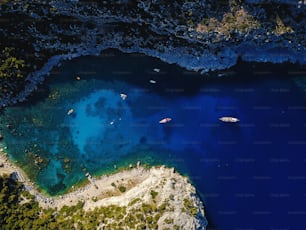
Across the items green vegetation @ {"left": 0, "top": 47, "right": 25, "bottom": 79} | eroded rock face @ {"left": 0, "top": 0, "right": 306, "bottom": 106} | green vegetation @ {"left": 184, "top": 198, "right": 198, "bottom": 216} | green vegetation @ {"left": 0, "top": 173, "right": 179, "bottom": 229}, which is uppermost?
eroded rock face @ {"left": 0, "top": 0, "right": 306, "bottom": 106}

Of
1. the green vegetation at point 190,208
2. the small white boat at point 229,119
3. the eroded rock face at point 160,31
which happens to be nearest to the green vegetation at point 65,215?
the green vegetation at point 190,208

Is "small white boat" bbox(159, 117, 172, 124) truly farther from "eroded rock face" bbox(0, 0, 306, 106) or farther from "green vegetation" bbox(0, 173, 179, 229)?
"green vegetation" bbox(0, 173, 179, 229)

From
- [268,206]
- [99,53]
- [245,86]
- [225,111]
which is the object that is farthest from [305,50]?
[99,53]

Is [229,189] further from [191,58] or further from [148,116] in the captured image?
[191,58]

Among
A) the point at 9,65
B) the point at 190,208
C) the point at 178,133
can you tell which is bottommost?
the point at 190,208

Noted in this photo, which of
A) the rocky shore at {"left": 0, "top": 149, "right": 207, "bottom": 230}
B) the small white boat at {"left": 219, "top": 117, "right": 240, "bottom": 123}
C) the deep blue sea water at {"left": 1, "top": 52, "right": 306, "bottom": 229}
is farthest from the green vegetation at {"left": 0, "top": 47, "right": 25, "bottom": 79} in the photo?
the small white boat at {"left": 219, "top": 117, "right": 240, "bottom": 123}

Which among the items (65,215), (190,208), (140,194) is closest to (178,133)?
(140,194)

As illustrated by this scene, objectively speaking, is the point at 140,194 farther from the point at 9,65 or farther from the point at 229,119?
the point at 9,65
